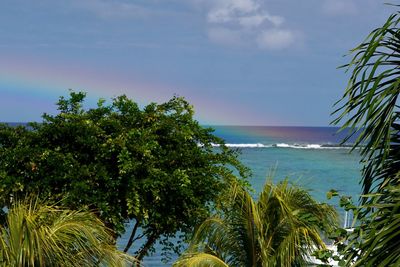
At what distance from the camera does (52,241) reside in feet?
19.9

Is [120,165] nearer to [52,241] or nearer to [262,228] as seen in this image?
[262,228]

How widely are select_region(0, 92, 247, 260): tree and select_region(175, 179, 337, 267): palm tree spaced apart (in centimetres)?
118

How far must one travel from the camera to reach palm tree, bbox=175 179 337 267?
8133mm

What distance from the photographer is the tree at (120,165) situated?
9422 millimetres

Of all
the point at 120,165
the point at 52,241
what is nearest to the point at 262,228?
the point at 120,165

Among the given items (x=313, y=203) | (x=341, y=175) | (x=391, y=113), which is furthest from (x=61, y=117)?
(x=341, y=175)

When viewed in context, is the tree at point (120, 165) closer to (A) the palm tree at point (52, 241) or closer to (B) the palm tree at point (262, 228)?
(B) the palm tree at point (262, 228)

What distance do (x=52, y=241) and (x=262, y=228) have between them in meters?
3.23

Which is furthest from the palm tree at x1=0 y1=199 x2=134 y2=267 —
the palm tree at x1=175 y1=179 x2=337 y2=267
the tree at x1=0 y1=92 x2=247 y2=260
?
the tree at x1=0 y1=92 x2=247 y2=260

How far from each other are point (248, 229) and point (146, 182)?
184 centimetres

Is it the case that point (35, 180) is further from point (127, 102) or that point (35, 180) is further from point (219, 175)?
point (219, 175)

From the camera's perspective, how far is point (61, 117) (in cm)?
1038

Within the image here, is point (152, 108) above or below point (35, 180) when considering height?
above

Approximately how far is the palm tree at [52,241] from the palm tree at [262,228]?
5.99 ft
